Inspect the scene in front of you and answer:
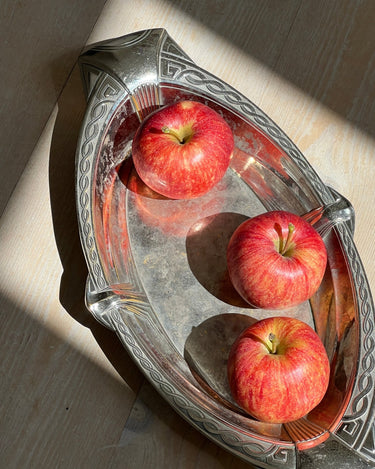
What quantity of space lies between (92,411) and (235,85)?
0.56 meters

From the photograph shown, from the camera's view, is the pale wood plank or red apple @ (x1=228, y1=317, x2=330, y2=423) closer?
red apple @ (x1=228, y1=317, x2=330, y2=423)

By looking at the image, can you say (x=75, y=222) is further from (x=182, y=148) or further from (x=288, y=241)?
(x=288, y=241)

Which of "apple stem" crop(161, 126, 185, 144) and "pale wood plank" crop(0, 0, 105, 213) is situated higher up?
"apple stem" crop(161, 126, 185, 144)

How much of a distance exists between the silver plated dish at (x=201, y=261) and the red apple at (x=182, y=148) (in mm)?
50

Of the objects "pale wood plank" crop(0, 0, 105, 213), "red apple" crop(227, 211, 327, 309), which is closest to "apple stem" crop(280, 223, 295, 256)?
"red apple" crop(227, 211, 327, 309)

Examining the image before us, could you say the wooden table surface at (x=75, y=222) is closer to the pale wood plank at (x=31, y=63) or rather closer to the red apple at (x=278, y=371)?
the pale wood plank at (x=31, y=63)

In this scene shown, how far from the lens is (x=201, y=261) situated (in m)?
0.92

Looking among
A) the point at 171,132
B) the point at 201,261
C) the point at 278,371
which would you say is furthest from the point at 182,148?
the point at 278,371

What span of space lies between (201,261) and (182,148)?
0.54ft

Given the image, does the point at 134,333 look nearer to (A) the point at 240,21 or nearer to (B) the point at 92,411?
(B) the point at 92,411

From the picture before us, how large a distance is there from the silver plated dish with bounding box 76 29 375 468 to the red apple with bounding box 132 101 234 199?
5 centimetres

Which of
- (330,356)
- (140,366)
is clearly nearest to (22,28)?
(140,366)

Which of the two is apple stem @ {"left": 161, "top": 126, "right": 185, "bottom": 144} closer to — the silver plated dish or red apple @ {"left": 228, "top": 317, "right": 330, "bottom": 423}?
the silver plated dish

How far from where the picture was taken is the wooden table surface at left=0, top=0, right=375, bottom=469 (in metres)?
0.89
